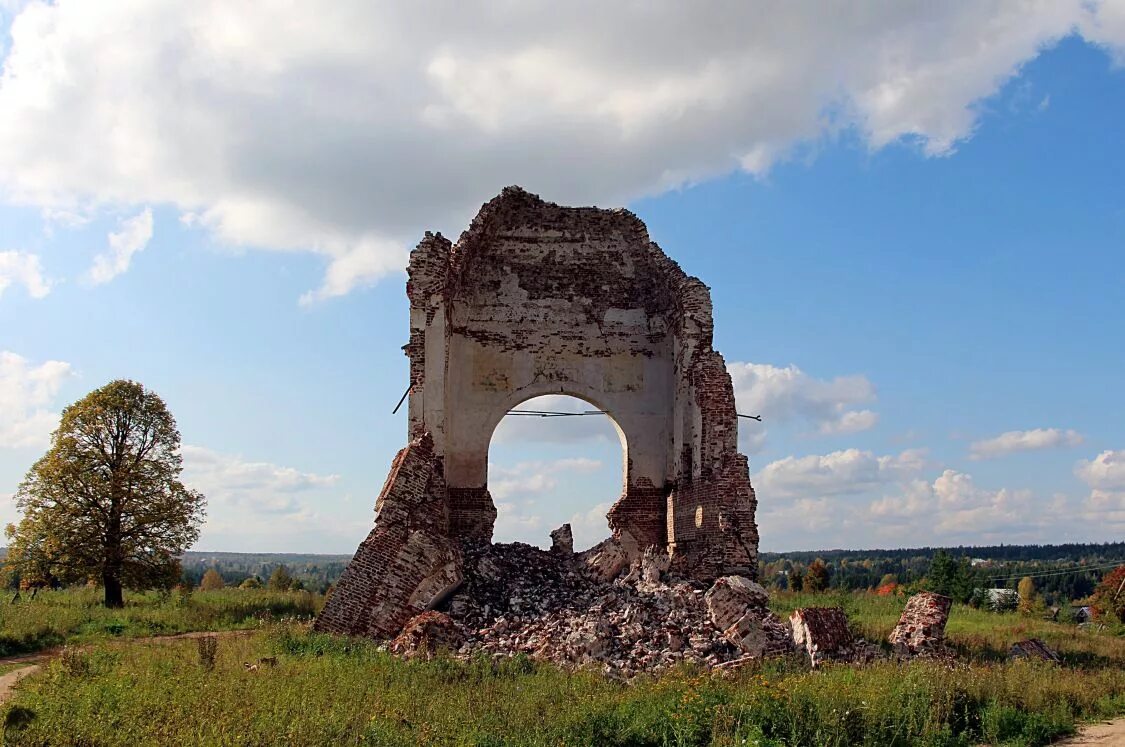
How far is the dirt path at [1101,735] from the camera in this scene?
27.3 feet

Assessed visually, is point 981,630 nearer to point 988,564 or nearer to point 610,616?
point 610,616

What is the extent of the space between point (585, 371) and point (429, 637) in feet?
19.3

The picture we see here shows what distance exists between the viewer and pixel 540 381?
15.3 meters

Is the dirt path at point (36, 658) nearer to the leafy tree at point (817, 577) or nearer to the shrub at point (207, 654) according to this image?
the shrub at point (207, 654)

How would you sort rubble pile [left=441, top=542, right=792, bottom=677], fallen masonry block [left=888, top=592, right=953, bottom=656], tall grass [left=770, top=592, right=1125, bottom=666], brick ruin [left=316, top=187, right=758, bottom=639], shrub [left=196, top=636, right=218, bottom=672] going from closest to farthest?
shrub [left=196, top=636, right=218, bottom=672] → rubble pile [left=441, top=542, right=792, bottom=677] → fallen masonry block [left=888, top=592, right=953, bottom=656] → tall grass [left=770, top=592, right=1125, bottom=666] → brick ruin [left=316, top=187, right=758, bottom=639]

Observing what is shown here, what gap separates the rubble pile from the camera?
1034 centimetres

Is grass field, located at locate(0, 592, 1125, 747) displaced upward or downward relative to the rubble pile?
downward

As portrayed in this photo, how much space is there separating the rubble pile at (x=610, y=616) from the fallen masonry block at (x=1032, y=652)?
13.3 ft

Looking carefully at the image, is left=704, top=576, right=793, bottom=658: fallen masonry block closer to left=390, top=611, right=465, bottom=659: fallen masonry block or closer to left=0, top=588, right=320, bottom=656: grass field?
left=390, top=611, right=465, bottom=659: fallen masonry block

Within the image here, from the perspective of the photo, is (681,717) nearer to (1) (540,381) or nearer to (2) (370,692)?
(2) (370,692)

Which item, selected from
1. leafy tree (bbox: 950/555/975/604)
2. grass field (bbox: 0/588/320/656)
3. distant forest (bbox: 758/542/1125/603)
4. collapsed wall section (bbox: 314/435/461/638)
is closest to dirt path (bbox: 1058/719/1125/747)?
collapsed wall section (bbox: 314/435/461/638)

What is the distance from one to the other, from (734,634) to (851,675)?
165 centimetres

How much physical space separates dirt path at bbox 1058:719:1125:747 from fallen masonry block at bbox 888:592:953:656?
8.09ft

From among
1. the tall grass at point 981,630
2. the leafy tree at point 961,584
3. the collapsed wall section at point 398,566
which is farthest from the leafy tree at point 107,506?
the leafy tree at point 961,584
